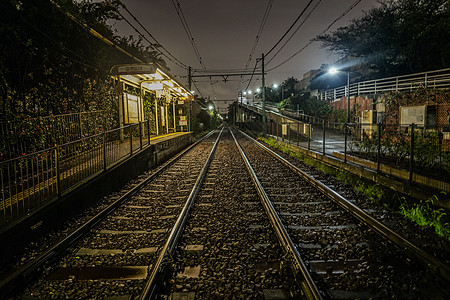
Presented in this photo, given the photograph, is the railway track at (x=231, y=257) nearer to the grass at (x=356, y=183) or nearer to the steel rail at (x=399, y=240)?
the steel rail at (x=399, y=240)

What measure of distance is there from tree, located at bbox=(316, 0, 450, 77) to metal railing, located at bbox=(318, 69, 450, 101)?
273cm

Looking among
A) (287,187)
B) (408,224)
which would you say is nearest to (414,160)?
(408,224)

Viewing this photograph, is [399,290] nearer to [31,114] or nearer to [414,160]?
[414,160]

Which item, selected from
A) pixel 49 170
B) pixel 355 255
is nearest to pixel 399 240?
pixel 355 255

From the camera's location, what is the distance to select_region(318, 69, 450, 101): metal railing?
19.5 meters

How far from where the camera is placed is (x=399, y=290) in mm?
2775

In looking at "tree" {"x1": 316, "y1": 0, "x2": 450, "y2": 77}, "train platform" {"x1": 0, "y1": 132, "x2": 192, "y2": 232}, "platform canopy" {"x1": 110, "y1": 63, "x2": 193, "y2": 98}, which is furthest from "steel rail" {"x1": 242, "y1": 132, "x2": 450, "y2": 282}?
"tree" {"x1": 316, "y1": 0, "x2": 450, "y2": 77}

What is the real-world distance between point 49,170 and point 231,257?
4.10 m

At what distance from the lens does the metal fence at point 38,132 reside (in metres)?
6.16

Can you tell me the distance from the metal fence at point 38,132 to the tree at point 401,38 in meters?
28.3

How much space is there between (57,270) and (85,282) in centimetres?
61

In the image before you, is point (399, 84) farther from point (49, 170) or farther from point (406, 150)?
point (49, 170)

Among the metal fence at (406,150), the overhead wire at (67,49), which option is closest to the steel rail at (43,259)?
the overhead wire at (67,49)

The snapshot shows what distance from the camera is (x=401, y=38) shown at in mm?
27422
